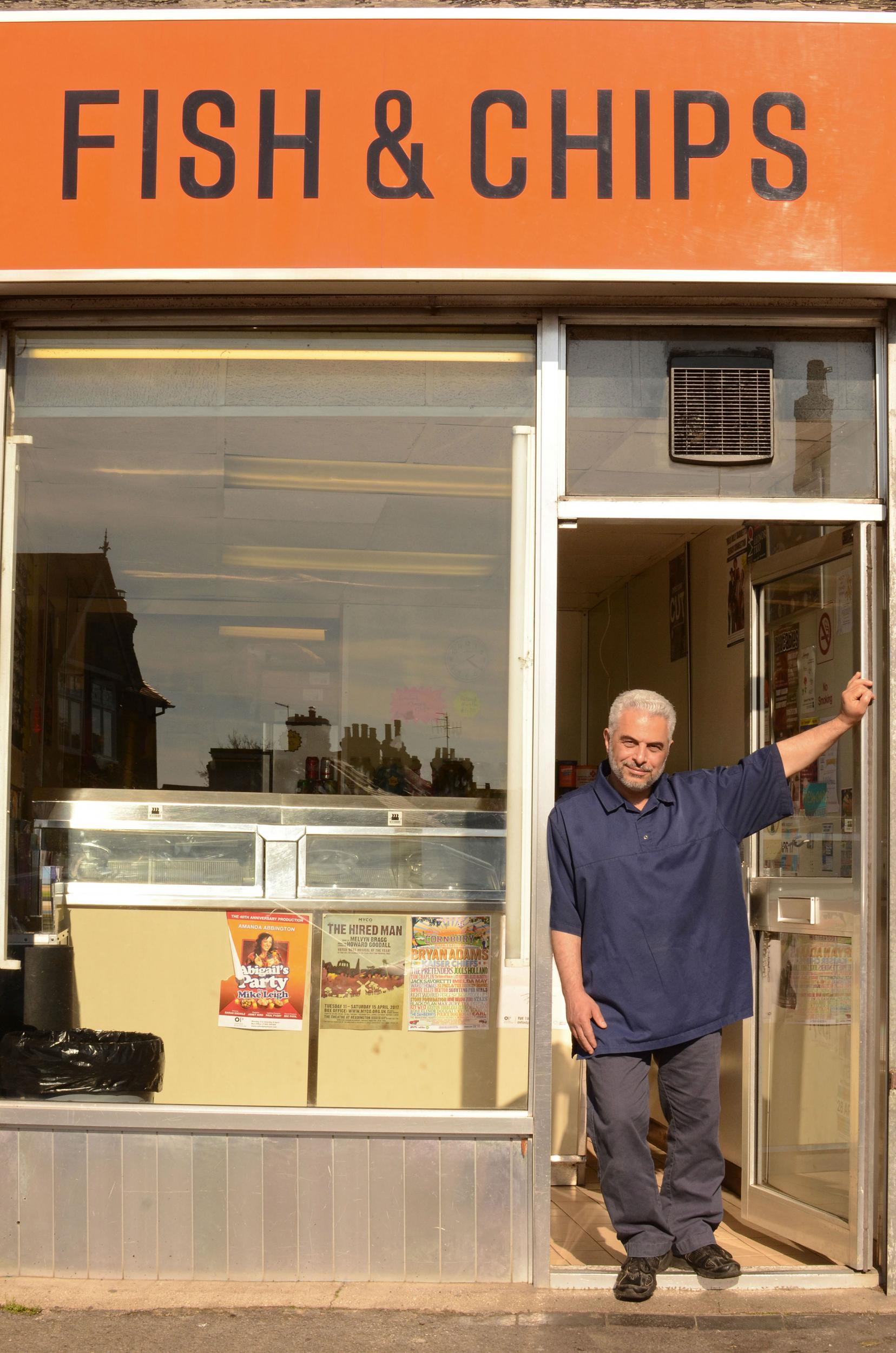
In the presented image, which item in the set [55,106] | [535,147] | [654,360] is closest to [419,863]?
[654,360]

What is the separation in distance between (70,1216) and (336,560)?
2246 millimetres

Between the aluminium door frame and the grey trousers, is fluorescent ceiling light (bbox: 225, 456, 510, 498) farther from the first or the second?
the grey trousers

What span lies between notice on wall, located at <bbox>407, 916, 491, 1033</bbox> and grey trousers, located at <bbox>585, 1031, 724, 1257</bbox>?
658 mm

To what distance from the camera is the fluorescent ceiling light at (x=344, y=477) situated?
4406 mm

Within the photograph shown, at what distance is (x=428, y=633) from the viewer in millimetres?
4422

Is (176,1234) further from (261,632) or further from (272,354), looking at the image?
(272,354)

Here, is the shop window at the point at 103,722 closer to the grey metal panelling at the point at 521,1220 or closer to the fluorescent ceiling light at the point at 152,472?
the fluorescent ceiling light at the point at 152,472

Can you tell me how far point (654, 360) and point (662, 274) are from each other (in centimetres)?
32

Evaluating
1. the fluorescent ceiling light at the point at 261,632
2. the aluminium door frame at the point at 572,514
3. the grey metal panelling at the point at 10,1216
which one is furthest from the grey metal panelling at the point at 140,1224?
the fluorescent ceiling light at the point at 261,632

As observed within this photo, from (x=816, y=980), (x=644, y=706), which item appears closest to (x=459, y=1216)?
(x=816, y=980)

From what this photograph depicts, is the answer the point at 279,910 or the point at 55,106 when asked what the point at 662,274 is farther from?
the point at 279,910

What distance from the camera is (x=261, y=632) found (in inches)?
176

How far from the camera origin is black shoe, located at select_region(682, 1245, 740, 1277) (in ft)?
12.3

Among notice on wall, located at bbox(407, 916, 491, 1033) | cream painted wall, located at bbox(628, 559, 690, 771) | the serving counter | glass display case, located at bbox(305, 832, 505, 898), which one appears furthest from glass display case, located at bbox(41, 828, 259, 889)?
cream painted wall, located at bbox(628, 559, 690, 771)
